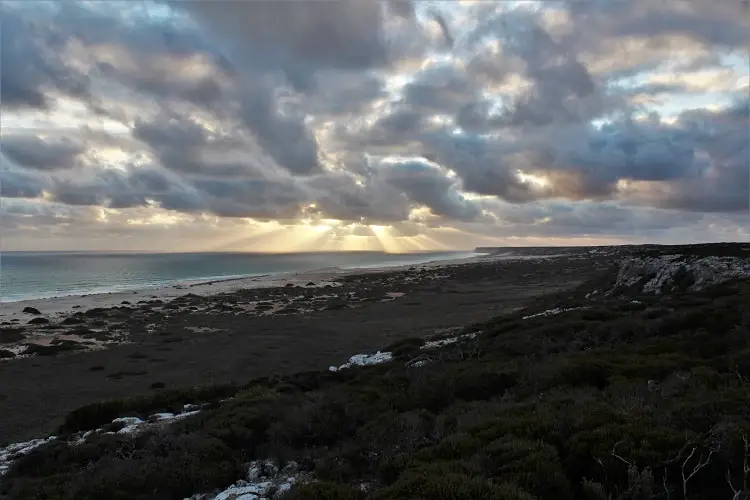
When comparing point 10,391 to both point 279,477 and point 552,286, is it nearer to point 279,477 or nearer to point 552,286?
point 279,477

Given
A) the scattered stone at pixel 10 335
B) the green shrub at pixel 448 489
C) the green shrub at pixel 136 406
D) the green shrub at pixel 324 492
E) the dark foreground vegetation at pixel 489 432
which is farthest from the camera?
the scattered stone at pixel 10 335

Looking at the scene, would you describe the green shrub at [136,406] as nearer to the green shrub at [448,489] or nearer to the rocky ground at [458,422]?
the rocky ground at [458,422]

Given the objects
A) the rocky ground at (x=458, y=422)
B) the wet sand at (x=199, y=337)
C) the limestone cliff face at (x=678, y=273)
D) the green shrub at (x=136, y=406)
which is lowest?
the wet sand at (x=199, y=337)

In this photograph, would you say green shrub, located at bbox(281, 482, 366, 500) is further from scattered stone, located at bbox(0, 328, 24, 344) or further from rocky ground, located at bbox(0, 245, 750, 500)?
scattered stone, located at bbox(0, 328, 24, 344)

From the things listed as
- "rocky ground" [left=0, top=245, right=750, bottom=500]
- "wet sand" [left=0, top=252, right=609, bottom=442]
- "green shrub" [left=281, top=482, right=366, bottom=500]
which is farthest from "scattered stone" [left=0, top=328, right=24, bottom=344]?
"green shrub" [left=281, top=482, right=366, bottom=500]

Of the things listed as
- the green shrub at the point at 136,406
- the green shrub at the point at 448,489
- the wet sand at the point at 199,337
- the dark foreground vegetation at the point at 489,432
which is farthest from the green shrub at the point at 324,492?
the wet sand at the point at 199,337
